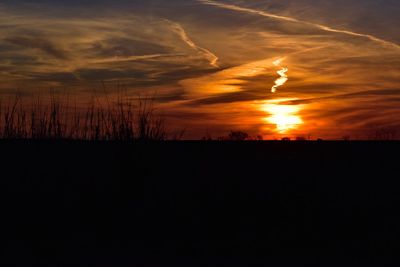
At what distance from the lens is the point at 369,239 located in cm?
620

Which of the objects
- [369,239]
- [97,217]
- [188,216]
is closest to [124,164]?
[97,217]

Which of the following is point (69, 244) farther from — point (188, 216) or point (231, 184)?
point (231, 184)

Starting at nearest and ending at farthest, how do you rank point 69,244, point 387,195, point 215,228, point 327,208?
point 69,244 < point 215,228 < point 327,208 < point 387,195

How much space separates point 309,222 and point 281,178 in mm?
1552

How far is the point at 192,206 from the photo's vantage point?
7059 mm

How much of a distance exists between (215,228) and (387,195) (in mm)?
2150

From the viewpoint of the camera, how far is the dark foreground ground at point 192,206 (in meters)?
5.83

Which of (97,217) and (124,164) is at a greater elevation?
(124,164)

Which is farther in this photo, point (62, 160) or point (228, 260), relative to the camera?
point (62, 160)

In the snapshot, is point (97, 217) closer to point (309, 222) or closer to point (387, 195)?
point (309, 222)

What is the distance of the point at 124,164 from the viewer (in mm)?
8383

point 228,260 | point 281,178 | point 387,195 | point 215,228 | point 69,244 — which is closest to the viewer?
point 228,260

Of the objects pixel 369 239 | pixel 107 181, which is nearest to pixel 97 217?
pixel 107 181

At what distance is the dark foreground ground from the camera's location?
5828 millimetres
